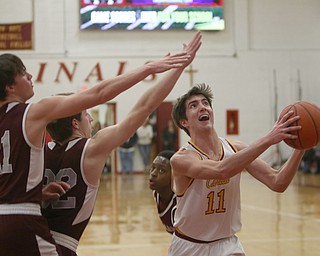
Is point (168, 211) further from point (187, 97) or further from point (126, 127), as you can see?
point (126, 127)

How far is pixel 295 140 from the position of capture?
3824 mm

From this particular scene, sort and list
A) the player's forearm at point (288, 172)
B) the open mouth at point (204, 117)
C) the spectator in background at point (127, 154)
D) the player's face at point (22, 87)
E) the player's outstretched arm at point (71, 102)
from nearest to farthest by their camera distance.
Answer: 1. the player's outstretched arm at point (71, 102)
2. the player's face at point (22, 87)
3. the player's forearm at point (288, 172)
4. the open mouth at point (204, 117)
5. the spectator in background at point (127, 154)

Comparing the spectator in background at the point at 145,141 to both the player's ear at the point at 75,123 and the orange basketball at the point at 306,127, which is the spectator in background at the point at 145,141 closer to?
the orange basketball at the point at 306,127

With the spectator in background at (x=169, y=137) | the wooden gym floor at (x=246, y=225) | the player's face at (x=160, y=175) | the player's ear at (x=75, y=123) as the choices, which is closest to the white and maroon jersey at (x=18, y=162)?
the player's ear at (x=75, y=123)

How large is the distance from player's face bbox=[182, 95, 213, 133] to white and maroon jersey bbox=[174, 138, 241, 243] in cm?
22

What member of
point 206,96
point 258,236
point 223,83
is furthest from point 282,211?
point 223,83

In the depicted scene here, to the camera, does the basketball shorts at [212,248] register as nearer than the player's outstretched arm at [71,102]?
No

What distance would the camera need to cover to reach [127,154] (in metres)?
21.0

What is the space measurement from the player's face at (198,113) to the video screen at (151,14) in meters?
16.9

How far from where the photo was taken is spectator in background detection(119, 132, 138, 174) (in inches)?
826

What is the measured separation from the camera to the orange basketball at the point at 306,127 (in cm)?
382

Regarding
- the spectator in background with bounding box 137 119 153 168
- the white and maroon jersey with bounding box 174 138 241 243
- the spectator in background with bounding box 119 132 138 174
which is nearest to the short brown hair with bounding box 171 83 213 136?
the white and maroon jersey with bounding box 174 138 241 243

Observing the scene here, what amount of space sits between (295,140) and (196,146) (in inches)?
34.8

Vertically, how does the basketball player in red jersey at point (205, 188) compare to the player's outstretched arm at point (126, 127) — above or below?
below
